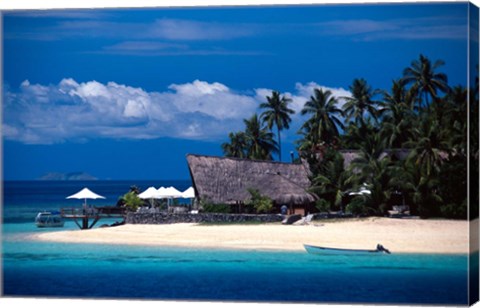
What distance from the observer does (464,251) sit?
1574 centimetres

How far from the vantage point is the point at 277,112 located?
65.8 feet

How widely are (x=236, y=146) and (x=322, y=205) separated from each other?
222 centimetres

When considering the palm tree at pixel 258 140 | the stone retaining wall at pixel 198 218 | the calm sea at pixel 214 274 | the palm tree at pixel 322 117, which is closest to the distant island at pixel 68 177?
the calm sea at pixel 214 274

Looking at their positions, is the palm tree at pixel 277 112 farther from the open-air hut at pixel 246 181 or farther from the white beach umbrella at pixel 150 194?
the white beach umbrella at pixel 150 194

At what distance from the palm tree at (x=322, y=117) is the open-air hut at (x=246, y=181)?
4.53 feet

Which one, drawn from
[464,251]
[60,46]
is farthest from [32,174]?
[464,251]

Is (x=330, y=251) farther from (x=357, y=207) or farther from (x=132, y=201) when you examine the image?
(x=132, y=201)

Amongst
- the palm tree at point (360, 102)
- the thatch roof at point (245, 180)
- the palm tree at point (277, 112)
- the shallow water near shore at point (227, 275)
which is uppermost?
the palm tree at point (360, 102)

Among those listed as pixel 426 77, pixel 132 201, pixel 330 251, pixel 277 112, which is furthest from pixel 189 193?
pixel 426 77

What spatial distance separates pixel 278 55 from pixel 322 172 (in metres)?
7.34

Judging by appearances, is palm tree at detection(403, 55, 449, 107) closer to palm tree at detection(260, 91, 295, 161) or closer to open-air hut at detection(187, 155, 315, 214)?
palm tree at detection(260, 91, 295, 161)

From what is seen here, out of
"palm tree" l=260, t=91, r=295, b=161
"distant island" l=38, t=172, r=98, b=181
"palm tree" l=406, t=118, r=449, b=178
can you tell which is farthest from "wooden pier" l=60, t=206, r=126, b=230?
"palm tree" l=406, t=118, r=449, b=178

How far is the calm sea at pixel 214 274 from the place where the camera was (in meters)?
16.0

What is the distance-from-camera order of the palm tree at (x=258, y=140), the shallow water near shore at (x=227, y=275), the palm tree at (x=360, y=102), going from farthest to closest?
the palm tree at (x=258, y=140) < the palm tree at (x=360, y=102) < the shallow water near shore at (x=227, y=275)
